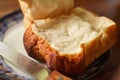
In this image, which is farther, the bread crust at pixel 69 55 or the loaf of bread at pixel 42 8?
the loaf of bread at pixel 42 8

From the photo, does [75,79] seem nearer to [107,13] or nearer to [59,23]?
[59,23]

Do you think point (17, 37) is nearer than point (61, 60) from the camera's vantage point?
No

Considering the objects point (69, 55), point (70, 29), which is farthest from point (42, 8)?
point (69, 55)

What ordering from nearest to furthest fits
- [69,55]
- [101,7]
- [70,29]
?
[69,55] → [70,29] → [101,7]

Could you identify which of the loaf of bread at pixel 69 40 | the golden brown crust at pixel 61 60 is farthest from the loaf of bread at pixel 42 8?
the golden brown crust at pixel 61 60

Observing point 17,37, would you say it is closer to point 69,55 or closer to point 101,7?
point 69,55

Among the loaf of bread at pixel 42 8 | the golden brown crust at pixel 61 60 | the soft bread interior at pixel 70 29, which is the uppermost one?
the loaf of bread at pixel 42 8

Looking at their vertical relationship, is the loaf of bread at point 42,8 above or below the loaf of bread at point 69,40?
above

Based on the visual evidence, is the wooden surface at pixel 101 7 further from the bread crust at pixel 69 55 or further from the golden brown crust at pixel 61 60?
the golden brown crust at pixel 61 60
